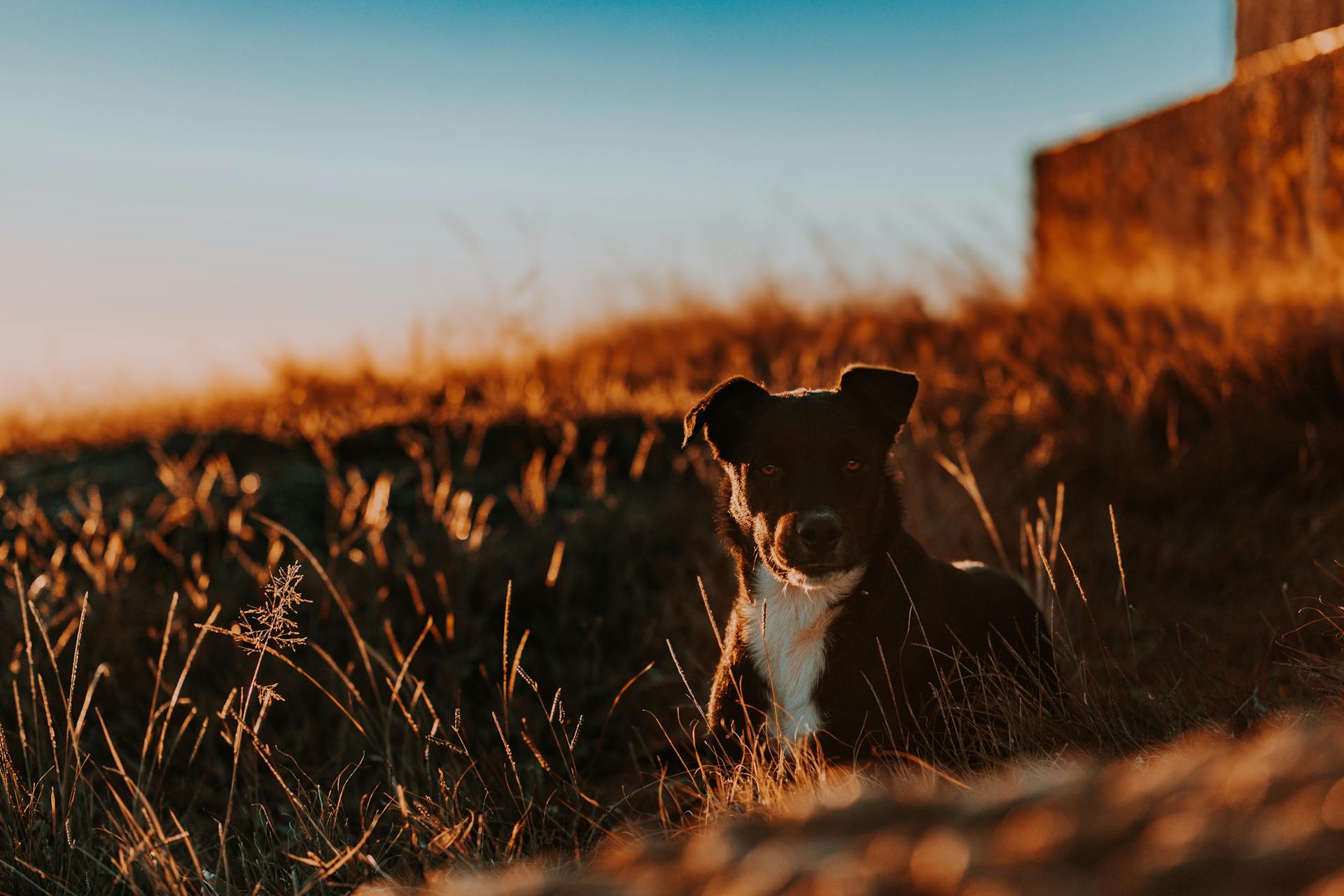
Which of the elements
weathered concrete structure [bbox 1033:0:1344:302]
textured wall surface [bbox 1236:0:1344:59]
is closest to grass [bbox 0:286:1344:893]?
weathered concrete structure [bbox 1033:0:1344:302]

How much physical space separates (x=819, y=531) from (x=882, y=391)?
66 cm

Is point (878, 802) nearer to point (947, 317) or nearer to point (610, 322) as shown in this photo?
point (947, 317)

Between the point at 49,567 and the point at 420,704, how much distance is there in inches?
85.4

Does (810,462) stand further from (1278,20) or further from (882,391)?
(1278,20)

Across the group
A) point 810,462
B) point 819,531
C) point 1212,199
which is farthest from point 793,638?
point 1212,199

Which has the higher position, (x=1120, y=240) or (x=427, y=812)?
(x=1120, y=240)

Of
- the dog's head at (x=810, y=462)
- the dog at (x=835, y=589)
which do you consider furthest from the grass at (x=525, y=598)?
the dog's head at (x=810, y=462)

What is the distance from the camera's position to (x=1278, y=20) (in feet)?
32.8

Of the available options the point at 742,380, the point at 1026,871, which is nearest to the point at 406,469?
the point at 742,380

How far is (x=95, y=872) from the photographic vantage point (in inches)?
124

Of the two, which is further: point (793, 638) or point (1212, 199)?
point (1212, 199)

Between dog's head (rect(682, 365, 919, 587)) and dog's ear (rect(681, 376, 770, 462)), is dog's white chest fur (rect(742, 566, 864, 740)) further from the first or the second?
dog's ear (rect(681, 376, 770, 462))

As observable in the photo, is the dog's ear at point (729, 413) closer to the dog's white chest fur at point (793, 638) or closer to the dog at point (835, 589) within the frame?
the dog at point (835, 589)

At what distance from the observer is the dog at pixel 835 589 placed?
3.21 meters
